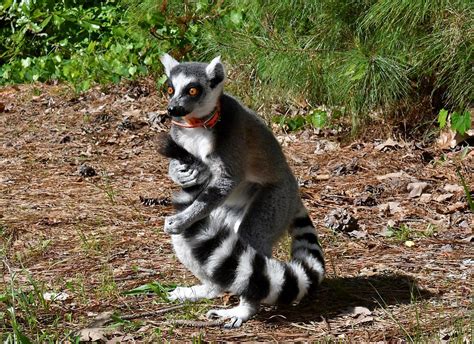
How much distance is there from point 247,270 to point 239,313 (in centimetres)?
32

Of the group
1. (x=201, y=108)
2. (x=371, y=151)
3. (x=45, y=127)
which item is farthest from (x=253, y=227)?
(x=45, y=127)

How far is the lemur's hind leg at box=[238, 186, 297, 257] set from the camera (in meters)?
3.77

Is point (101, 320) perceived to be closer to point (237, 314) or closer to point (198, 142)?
point (237, 314)

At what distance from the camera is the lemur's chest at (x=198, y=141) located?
3.70 m

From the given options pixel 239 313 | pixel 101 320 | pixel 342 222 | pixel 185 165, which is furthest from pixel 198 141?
pixel 342 222

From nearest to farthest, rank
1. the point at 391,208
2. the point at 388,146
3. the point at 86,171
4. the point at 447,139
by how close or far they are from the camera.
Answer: the point at 391,208 → the point at 86,171 → the point at 447,139 → the point at 388,146

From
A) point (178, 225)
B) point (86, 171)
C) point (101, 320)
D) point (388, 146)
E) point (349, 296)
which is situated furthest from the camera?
point (388, 146)

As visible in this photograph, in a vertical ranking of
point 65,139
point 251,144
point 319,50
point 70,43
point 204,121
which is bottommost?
point 70,43

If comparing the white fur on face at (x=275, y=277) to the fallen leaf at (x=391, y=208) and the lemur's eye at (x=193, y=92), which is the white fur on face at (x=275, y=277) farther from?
the fallen leaf at (x=391, y=208)

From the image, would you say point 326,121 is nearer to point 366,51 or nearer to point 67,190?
point 366,51

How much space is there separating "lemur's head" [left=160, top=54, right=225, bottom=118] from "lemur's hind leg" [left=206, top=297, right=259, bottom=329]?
86cm

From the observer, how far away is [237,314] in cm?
359

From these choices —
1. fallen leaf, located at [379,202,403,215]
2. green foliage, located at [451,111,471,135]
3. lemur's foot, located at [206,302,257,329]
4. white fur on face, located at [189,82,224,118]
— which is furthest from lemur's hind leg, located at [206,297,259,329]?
green foliage, located at [451,111,471,135]

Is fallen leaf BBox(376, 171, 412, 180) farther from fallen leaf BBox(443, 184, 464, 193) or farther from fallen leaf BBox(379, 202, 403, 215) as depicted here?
fallen leaf BBox(379, 202, 403, 215)
